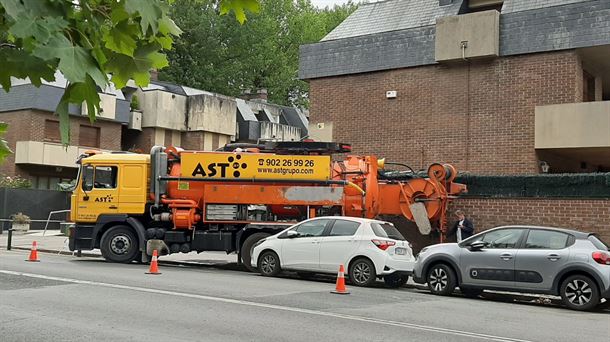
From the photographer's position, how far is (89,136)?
37406 mm

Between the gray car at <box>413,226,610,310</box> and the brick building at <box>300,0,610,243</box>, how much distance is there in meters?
4.98

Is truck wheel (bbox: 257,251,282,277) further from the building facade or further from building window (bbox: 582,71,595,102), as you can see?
building window (bbox: 582,71,595,102)

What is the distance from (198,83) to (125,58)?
173 ft

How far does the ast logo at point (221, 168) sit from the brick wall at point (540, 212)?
A: 6.29 metres

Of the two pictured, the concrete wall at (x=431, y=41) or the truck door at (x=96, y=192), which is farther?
the concrete wall at (x=431, y=41)

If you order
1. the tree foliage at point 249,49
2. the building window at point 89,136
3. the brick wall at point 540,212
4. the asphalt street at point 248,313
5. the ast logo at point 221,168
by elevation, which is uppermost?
the tree foliage at point 249,49

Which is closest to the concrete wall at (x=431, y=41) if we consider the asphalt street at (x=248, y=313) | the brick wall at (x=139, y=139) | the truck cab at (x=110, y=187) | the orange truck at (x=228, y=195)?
the orange truck at (x=228, y=195)

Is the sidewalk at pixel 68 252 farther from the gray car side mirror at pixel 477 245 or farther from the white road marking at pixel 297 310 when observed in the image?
the gray car side mirror at pixel 477 245

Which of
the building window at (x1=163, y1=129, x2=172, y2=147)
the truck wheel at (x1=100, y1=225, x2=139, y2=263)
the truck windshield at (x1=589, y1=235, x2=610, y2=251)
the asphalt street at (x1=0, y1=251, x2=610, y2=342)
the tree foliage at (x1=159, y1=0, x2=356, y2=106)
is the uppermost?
the tree foliage at (x1=159, y1=0, x2=356, y2=106)

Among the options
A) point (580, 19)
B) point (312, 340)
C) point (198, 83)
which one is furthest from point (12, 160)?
point (312, 340)

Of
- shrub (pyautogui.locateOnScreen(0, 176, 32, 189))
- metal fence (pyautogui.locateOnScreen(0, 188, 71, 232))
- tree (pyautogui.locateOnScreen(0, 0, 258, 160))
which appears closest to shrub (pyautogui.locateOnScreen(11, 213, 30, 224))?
metal fence (pyautogui.locateOnScreen(0, 188, 71, 232))

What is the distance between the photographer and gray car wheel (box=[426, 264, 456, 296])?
12898 millimetres

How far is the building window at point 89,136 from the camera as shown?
3694 cm

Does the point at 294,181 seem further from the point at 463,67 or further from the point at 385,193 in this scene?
the point at 463,67
